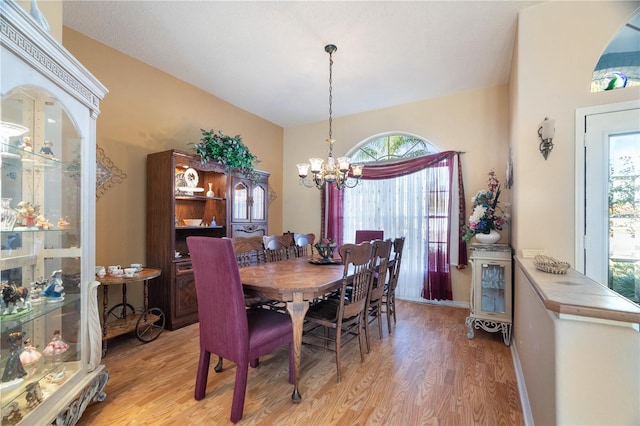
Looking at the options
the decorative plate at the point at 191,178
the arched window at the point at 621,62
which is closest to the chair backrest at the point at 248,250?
the decorative plate at the point at 191,178

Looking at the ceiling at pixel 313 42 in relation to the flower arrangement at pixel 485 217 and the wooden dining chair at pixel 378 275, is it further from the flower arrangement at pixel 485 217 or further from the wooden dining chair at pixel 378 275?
the wooden dining chair at pixel 378 275

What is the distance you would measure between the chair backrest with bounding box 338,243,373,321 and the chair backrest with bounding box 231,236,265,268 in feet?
3.65

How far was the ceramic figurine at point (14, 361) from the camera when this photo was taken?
1.33 metres

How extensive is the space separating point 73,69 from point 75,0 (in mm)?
1332

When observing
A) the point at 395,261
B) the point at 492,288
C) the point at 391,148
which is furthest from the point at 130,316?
the point at 391,148

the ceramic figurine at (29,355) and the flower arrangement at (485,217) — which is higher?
the flower arrangement at (485,217)

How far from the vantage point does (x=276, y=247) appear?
3.19 m

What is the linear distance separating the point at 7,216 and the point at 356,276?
2.05 meters

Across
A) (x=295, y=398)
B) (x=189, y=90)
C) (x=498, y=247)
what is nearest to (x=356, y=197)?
(x=498, y=247)

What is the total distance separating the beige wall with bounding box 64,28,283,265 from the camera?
2.85m

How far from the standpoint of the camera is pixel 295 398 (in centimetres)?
186

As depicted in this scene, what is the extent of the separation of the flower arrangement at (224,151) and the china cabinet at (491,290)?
301cm

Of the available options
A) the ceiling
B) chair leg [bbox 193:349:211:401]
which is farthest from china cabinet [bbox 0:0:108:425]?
the ceiling

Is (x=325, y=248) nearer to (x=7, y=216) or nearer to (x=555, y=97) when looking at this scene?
(x=7, y=216)
